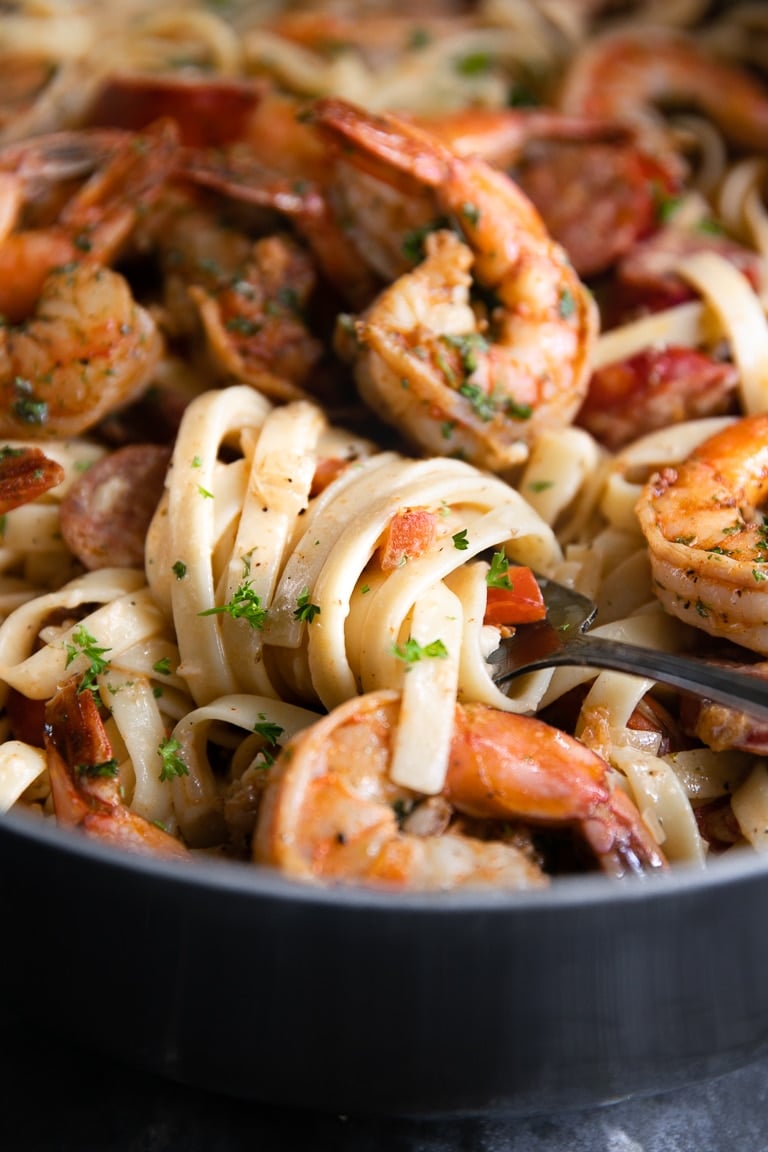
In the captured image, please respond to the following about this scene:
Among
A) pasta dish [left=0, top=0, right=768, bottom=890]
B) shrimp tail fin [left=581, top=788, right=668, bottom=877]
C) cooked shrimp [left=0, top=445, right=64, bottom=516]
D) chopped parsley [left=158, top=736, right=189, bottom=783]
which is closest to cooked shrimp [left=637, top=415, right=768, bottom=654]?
pasta dish [left=0, top=0, right=768, bottom=890]

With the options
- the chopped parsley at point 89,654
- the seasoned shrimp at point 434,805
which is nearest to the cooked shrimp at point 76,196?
the chopped parsley at point 89,654

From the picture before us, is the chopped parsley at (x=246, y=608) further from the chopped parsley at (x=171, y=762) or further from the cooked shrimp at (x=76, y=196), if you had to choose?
the cooked shrimp at (x=76, y=196)

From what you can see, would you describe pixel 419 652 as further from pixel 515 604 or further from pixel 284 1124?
pixel 284 1124

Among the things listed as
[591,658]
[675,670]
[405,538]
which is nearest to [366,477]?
[405,538]

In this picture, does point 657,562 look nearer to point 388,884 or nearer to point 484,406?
point 484,406

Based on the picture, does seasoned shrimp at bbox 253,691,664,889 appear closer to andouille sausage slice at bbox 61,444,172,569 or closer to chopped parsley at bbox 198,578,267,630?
chopped parsley at bbox 198,578,267,630

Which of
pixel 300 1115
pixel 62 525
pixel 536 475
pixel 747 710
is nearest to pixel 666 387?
pixel 536 475
